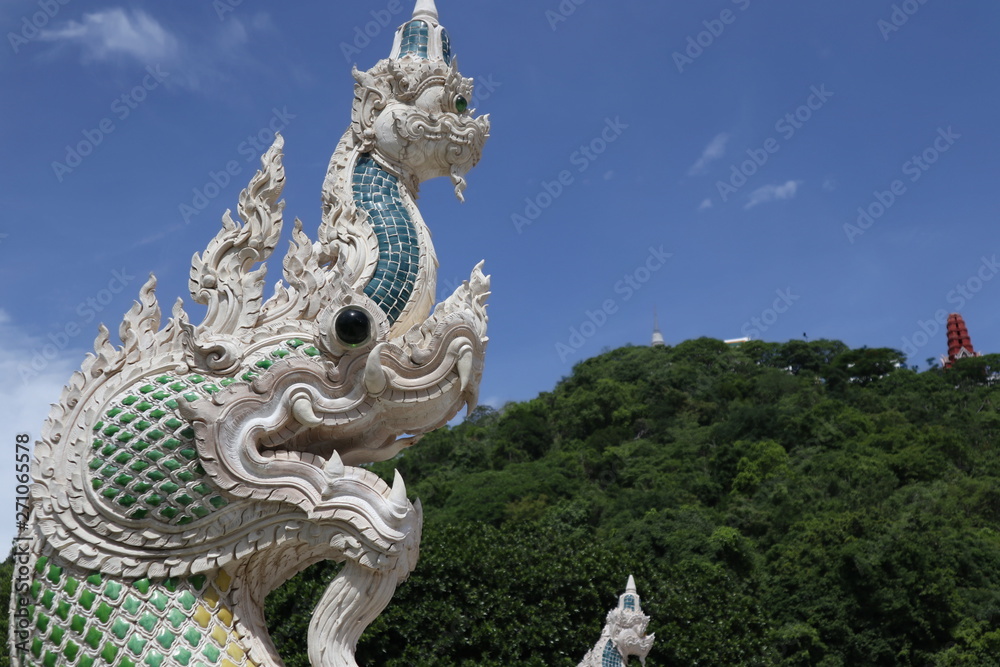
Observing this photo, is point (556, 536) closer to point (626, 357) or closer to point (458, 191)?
point (458, 191)

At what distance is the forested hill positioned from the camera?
1803 cm

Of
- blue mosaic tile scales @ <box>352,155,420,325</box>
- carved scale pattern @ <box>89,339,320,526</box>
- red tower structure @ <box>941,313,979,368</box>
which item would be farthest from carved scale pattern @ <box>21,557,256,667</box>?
red tower structure @ <box>941,313,979,368</box>

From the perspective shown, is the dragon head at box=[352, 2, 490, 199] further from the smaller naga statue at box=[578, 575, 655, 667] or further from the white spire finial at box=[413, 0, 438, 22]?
the smaller naga statue at box=[578, 575, 655, 667]

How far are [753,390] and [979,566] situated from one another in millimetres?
26354

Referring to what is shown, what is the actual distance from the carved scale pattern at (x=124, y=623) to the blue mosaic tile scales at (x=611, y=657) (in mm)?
3293

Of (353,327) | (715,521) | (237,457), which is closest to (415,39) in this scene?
(353,327)

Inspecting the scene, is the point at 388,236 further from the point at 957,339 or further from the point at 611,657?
the point at 957,339

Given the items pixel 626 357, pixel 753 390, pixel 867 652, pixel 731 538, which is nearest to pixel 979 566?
pixel 867 652

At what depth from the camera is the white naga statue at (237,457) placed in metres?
4.78

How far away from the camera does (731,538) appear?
92.2ft

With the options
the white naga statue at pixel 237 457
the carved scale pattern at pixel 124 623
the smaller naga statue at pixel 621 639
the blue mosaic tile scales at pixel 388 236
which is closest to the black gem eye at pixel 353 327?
the white naga statue at pixel 237 457

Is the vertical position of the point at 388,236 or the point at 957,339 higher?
the point at 957,339

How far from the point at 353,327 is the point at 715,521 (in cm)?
2795

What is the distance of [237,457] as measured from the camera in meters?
4.88
